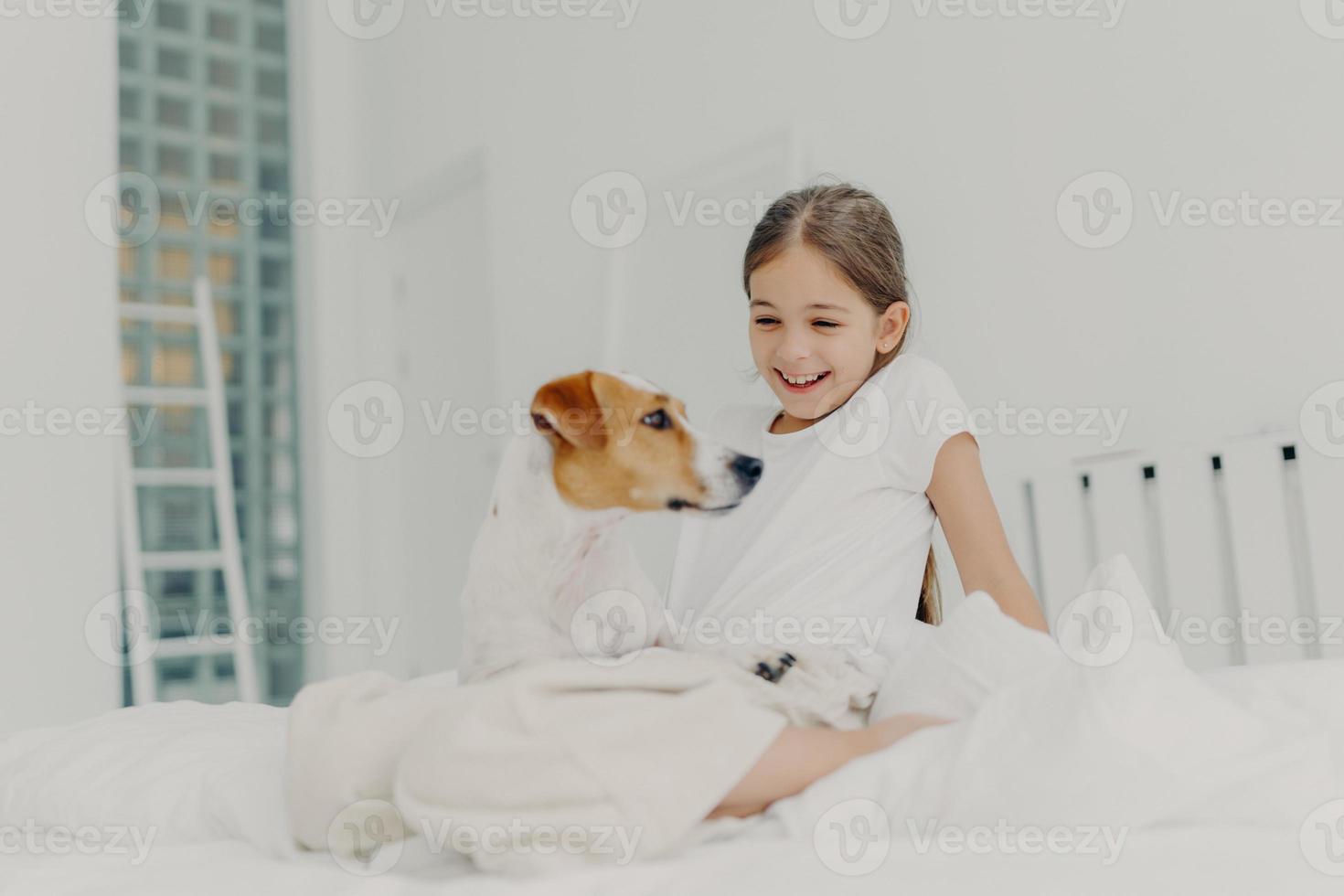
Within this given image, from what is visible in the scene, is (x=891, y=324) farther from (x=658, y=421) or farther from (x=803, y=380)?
(x=658, y=421)

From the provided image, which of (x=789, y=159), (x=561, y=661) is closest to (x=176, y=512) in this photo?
(x=789, y=159)

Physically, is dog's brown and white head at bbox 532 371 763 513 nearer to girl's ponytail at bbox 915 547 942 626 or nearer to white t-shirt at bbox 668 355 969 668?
white t-shirt at bbox 668 355 969 668

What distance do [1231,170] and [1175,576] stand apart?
69cm

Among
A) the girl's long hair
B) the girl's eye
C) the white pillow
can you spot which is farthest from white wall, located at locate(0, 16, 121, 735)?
the girl's eye

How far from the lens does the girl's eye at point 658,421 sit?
1.11 metres

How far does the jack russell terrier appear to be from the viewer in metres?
1.03

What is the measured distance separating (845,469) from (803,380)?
0.41 feet

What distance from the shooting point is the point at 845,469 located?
1.30 meters

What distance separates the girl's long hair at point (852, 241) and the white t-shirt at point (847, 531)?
91 mm

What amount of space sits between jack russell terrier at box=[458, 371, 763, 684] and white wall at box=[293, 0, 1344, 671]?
1194 millimetres

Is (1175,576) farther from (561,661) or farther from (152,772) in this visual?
(152,772)

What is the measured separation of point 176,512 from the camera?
3.95 m

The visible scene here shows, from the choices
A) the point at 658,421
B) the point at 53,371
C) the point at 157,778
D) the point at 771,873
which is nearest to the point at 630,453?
the point at 658,421

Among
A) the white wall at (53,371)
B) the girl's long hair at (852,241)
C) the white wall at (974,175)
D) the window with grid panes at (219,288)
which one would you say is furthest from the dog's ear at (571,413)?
the window with grid panes at (219,288)
